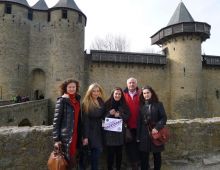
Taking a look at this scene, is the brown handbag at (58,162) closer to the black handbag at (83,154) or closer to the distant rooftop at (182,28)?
the black handbag at (83,154)

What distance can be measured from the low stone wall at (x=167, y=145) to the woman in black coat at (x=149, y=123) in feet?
1.94

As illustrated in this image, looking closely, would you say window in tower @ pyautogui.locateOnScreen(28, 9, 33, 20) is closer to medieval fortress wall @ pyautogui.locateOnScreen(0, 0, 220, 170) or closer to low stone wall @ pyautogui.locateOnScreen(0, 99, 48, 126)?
medieval fortress wall @ pyautogui.locateOnScreen(0, 0, 220, 170)

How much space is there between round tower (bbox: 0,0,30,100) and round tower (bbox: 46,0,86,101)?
187 cm

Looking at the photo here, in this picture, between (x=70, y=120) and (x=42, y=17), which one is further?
(x=42, y=17)

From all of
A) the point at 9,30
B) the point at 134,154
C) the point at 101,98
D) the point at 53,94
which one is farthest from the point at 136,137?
the point at 9,30

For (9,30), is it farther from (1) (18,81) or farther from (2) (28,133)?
(2) (28,133)

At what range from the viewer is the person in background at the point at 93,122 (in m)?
3.60

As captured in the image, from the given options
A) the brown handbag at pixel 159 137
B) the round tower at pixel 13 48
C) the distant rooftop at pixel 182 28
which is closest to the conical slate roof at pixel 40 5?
the round tower at pixel 13 48

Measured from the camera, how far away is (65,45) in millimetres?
20484

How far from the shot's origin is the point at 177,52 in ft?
75.3

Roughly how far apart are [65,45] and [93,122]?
17.4 meters

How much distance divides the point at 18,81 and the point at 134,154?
1734cm

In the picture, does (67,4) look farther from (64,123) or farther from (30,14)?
(64,123)

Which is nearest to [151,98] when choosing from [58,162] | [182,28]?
[58,162]
